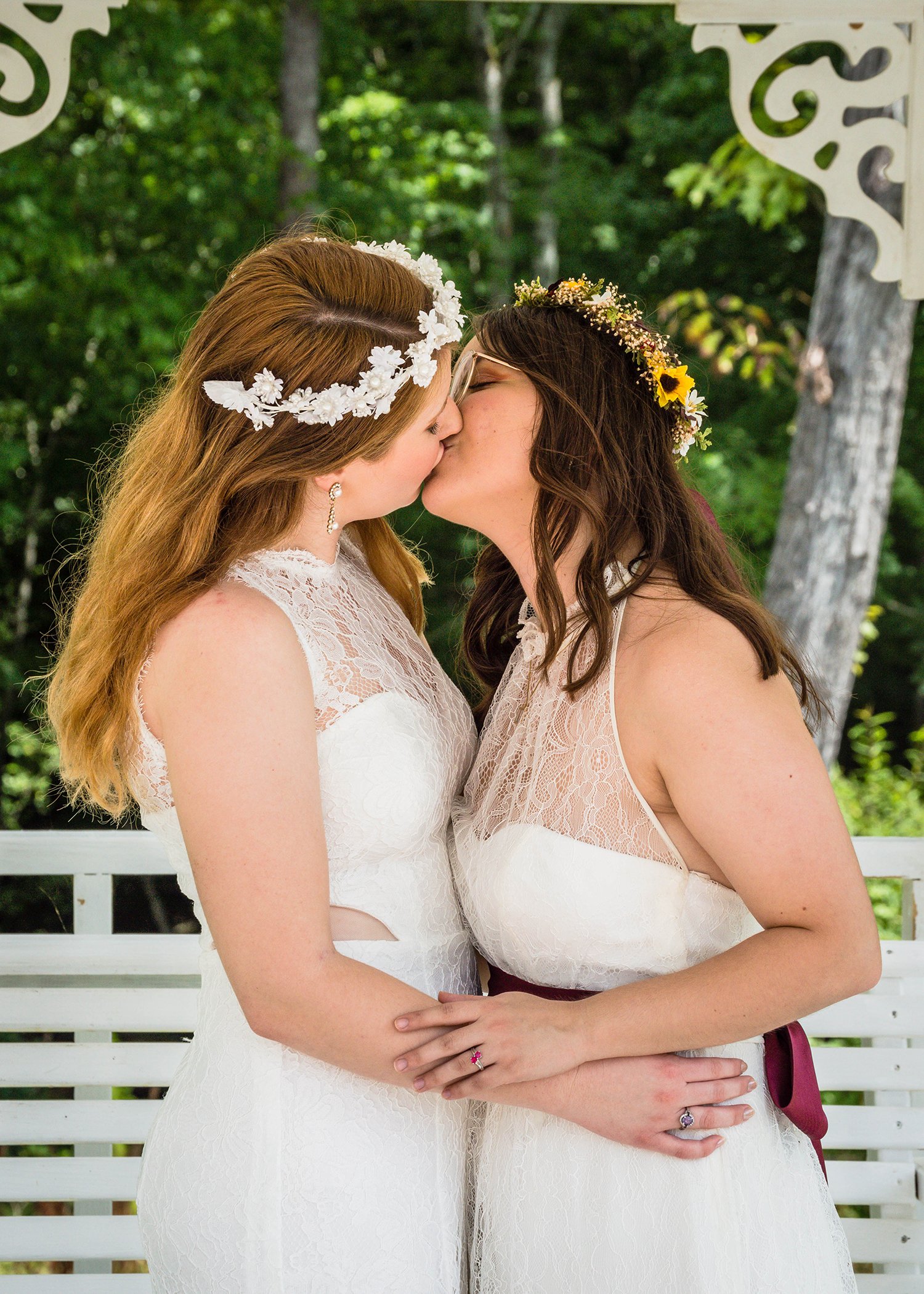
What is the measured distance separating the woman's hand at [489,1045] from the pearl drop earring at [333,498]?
35.3 inches

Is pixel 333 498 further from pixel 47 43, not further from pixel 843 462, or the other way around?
pixel 843 462

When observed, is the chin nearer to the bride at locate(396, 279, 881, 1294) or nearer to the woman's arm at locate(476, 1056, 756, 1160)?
the bride at locate(396, 279, 881, 1294)

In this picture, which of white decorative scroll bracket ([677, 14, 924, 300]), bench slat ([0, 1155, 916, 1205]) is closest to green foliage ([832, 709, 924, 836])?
bench slat ([0, 1155, 916, 1205])

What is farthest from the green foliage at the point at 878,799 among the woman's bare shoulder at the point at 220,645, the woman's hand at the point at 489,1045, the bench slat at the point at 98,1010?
the woman's bare shoulder at the point at 220,645

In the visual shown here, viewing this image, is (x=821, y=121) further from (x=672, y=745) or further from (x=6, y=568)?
(x=6, y=568)

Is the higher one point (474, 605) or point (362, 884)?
point (474, 605)

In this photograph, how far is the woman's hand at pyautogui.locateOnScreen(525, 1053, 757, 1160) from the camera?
6.30 feet

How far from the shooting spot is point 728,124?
31.4ft

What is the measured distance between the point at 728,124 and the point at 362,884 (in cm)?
909

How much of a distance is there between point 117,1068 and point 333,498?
5.46 feet

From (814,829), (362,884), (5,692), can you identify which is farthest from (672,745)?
(5,692)

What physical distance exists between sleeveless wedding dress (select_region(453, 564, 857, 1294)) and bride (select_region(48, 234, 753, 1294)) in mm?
84

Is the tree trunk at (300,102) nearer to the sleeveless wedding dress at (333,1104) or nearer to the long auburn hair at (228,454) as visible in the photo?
the long auburn hair at (228,454)

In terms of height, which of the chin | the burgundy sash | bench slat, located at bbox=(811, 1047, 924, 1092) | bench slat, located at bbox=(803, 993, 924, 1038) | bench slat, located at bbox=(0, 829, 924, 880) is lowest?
bench slat, located at bbox=(811, 1047, 924, 1092)
